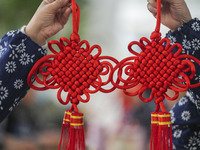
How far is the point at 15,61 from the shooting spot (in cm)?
58

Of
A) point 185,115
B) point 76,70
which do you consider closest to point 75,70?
point 76,70

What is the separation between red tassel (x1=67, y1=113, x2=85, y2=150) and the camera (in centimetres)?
53

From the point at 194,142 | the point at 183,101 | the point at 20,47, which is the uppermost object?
the point at 20,47

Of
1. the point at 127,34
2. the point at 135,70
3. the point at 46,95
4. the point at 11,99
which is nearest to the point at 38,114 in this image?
the point at 46,95

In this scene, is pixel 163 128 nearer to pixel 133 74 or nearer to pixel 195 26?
pixel 133 74

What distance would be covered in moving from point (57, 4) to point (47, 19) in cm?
4

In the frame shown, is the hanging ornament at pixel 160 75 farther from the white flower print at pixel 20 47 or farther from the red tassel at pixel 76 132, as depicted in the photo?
the white flower print at pixel 20 47

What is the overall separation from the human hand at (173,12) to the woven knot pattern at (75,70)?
0.18 metres

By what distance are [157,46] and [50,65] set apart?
218mm

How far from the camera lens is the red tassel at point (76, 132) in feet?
1.73

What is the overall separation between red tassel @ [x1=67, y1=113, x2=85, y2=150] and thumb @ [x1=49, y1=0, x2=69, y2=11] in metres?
0.23

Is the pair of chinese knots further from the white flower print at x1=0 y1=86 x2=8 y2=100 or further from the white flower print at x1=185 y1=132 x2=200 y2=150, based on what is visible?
the white flower print at x1=185 y1=132 x2=200 y2=150

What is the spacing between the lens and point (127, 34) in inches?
92.5

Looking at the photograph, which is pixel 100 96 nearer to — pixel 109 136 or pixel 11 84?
pixel 109 136
